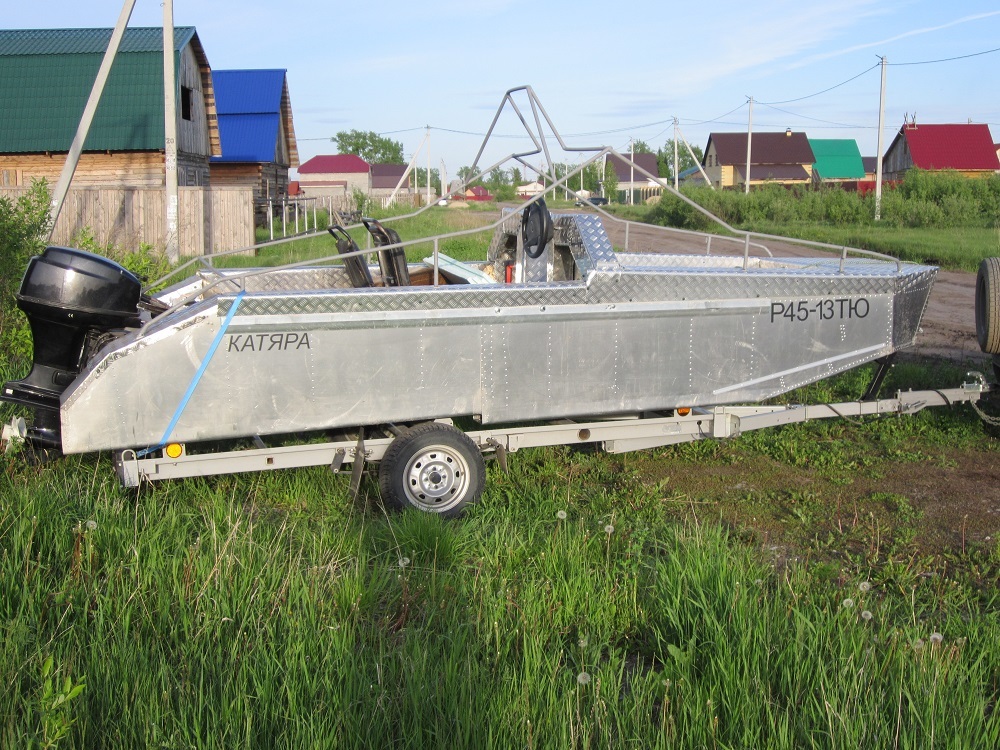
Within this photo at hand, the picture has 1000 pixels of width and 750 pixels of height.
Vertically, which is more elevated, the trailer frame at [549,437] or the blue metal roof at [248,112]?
the blue metal roof at [248,112]

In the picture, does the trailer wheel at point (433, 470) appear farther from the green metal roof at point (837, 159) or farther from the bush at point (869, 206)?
the green metal roof at point (837, 159)

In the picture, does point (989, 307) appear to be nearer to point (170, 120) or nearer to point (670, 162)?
point (170, 120)

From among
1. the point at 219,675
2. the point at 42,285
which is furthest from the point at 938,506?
the point at 42,285

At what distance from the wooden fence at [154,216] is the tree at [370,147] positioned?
393 ft

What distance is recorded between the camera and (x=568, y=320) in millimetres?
6109

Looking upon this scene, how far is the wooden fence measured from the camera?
69.1 ft

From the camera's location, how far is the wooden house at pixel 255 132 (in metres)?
39.4

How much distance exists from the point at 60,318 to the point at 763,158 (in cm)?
7672

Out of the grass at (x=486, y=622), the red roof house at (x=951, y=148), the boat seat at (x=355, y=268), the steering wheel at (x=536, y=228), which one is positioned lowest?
the grass at (x=486, y=622)

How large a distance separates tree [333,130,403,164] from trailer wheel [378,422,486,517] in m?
138

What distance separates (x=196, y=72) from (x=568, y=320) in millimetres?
29638

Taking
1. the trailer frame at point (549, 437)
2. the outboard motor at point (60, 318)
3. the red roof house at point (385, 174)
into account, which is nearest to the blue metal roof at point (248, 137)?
the outboard motor at point (60, 318)

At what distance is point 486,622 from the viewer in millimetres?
4086

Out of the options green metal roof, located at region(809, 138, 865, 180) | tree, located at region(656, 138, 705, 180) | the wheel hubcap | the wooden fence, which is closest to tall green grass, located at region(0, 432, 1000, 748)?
the wheel hubcap
